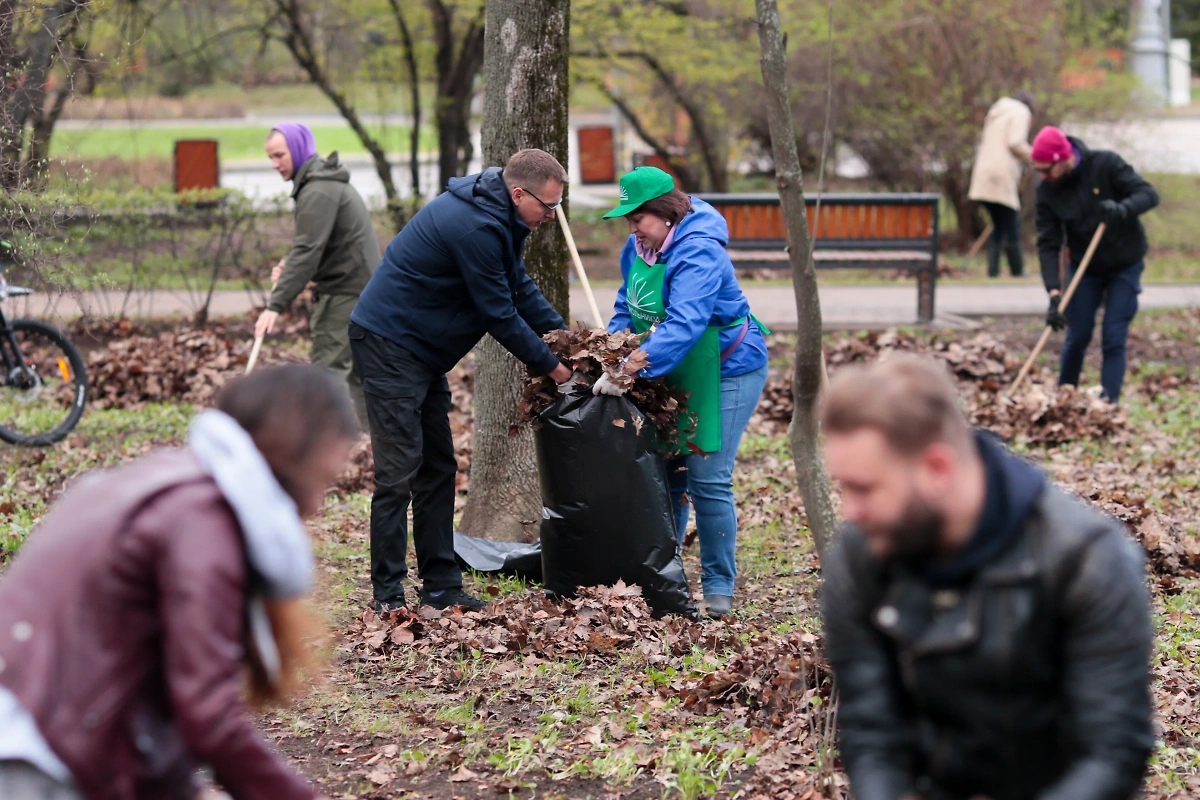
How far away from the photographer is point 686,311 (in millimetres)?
4910

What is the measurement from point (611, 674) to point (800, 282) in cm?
156

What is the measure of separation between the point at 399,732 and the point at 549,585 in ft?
4.16

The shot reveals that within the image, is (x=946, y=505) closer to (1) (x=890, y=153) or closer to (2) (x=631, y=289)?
(2) (x=631, y=289)

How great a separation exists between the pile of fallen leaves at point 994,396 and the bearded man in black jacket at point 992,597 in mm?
5877

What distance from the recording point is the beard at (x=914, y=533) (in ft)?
6.20

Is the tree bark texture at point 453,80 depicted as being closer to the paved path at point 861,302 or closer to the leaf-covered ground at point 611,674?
the paved path at point 861,302

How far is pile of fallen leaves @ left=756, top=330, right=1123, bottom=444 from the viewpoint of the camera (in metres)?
8.34

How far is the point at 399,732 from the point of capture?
13.6 feet

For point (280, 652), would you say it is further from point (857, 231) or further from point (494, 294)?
point (857, 231)

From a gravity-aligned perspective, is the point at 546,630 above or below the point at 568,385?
below

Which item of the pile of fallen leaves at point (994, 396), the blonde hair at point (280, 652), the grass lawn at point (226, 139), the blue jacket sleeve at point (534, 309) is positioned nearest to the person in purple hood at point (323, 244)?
the blue jacket sleeve at point (534, 309)

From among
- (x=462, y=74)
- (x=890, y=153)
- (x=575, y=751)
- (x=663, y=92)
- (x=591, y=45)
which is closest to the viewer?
(x=575, y=751)

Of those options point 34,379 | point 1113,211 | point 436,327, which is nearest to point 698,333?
point 436,327

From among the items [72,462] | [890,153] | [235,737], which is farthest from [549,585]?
[890,153]
